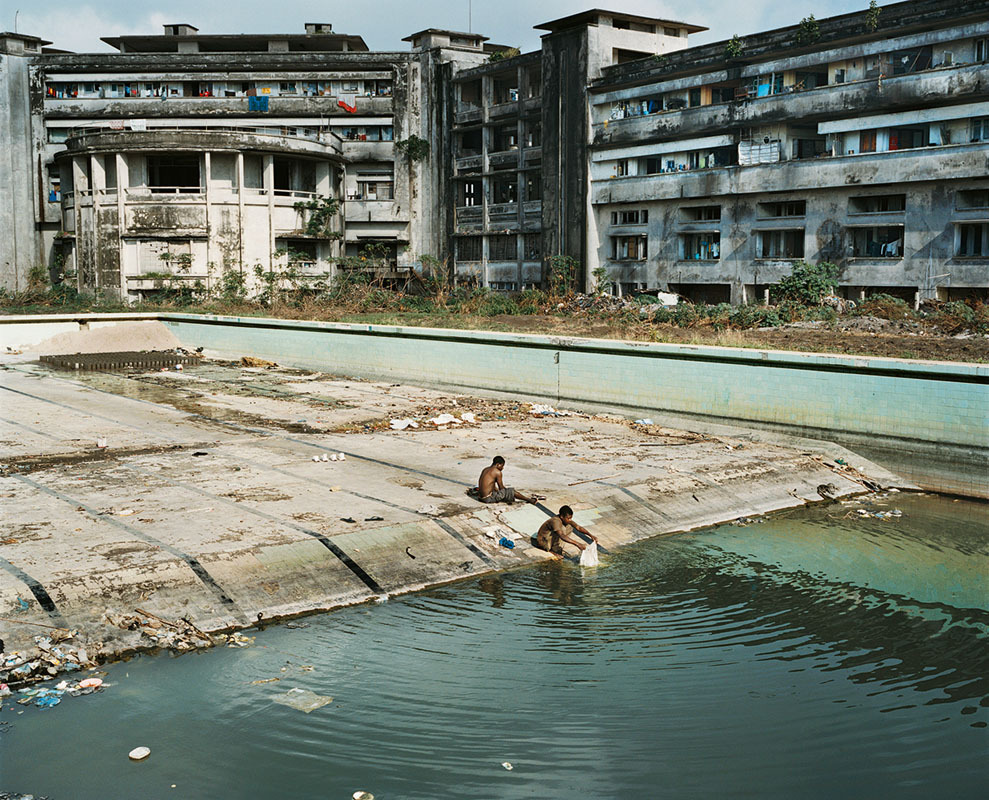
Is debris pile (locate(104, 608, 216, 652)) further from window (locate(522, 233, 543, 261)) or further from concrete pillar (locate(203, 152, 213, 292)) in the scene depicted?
window (locate(522, 233, 543, 261))

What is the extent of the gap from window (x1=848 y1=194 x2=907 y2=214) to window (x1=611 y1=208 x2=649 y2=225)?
29.4ft

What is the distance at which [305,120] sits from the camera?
4797 cm

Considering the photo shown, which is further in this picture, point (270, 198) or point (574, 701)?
point (270, 198)

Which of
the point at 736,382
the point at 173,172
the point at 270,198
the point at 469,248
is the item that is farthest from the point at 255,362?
the point at 469,248

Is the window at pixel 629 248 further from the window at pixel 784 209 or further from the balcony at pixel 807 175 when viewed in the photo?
the window at pixel 784 209

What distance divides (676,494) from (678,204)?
93.0 ft

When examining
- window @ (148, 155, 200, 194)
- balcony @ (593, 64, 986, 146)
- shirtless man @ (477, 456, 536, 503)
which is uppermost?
balcony @ (593, 64, 986, 146)

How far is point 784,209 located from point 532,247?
1253cm

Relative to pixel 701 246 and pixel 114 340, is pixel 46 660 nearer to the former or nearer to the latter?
A: pixel 114 340

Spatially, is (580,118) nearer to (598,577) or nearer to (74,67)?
(74,67)

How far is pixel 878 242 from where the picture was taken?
32219mm

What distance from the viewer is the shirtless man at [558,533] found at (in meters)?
9.88

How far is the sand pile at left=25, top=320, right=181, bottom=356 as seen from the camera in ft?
88.9

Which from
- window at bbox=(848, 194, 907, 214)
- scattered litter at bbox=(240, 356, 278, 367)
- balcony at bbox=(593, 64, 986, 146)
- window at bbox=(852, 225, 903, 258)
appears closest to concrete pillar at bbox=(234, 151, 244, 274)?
balcony at bbox=(593, 64, 986, 146)
